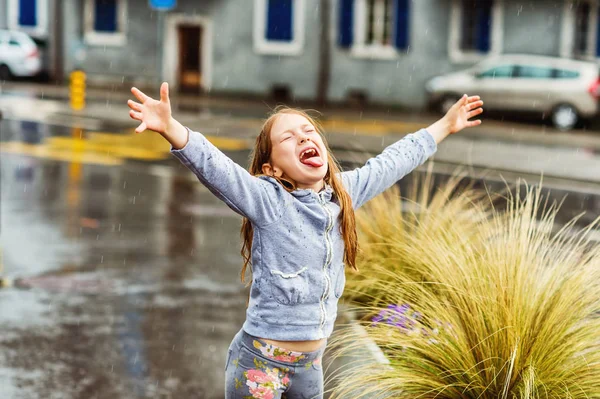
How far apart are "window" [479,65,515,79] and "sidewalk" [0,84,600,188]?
118cm

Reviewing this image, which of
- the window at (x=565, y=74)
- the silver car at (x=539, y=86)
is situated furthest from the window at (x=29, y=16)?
the window at (x=565, y=74)

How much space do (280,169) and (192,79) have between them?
1159 inches

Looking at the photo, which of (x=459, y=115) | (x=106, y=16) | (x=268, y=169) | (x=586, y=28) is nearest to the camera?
(x=268, y=169)

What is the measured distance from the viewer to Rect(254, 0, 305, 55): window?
3078cm

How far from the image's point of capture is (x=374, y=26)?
30.2 m

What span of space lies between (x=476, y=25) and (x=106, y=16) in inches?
483

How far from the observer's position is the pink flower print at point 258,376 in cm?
343

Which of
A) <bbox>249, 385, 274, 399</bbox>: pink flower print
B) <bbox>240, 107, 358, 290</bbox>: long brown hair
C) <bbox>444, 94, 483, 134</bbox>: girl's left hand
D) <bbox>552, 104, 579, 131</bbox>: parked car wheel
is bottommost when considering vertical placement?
<bbox>249, 385, 274, 399</bbox>: pink flower print

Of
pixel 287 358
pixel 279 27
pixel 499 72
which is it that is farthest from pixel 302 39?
pixel 287 358

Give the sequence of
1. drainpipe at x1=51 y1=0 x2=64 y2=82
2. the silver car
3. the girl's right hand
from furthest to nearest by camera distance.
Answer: drainpipe at x1=51 y1=0 x2=64 y2=82 < the silver car < the girl's right hand

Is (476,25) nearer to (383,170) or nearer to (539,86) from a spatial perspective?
(539,86)

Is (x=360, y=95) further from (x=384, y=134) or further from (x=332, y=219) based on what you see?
(x=332, y=219)

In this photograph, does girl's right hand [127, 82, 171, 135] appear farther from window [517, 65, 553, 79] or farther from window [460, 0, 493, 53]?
window [460, 0, 493, 53]

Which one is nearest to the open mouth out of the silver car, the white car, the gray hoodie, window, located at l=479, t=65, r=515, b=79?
the gray hoodie
